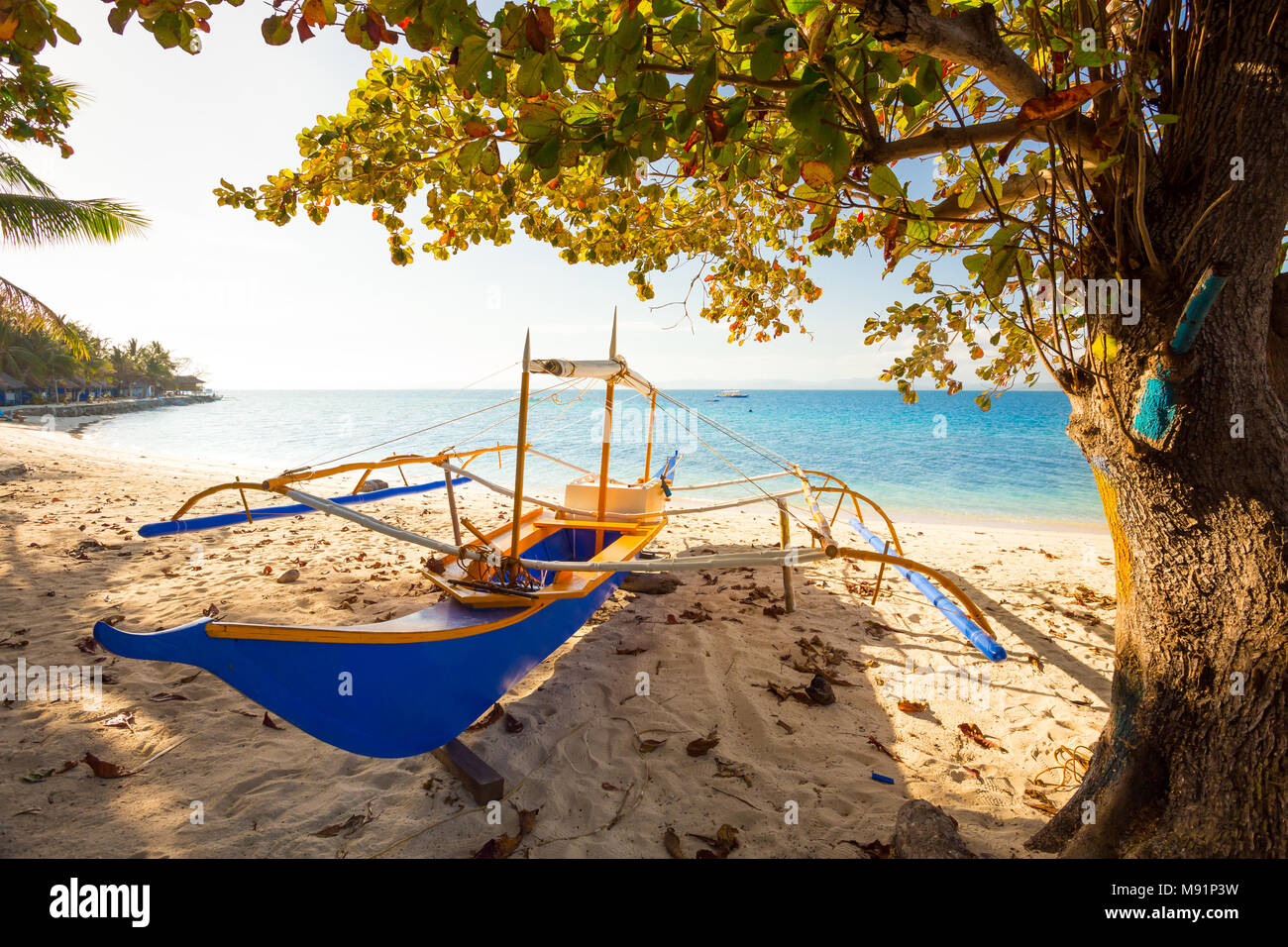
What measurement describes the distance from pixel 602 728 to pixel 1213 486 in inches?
111

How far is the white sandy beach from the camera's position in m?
2.23

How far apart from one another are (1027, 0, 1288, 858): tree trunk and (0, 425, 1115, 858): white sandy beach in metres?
0.76

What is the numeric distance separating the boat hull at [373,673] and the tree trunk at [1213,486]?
2.49 metres

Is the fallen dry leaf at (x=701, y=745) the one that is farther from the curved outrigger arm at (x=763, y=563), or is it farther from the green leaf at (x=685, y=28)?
the green leaf at (x=685, y=28)

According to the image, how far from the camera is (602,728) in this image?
2992 millimetres

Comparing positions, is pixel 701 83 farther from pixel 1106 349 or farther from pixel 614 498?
pixel 614 498

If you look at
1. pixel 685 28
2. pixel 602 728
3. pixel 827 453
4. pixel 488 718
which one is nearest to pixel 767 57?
pixel 685 28

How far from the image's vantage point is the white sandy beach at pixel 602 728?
2.23 metres

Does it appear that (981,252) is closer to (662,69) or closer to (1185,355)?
(1185,355)

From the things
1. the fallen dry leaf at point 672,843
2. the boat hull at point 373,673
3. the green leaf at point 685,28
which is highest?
the green leaf at point 685,28

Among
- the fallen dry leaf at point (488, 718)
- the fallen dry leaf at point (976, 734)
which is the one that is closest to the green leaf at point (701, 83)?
the fallen dry leaf at point (488, 718)

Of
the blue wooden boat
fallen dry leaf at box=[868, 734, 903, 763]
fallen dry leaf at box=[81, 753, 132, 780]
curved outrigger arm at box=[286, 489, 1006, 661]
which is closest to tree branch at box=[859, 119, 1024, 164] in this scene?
curved outrigger arm at box=[286, 489, 1006, 661]

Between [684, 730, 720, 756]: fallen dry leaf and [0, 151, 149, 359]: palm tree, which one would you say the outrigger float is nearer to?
[684, 730, 720, 756]: fallen dry leaf
